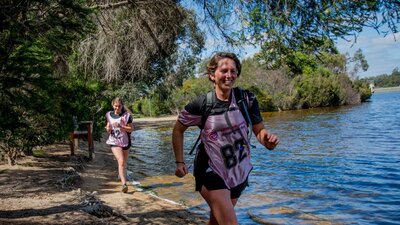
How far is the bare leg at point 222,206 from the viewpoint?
11.2 feet

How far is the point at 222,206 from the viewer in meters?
3.43

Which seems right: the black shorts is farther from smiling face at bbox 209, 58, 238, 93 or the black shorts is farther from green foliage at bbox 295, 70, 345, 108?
green foliage at bbox 295, 70, 345, 108

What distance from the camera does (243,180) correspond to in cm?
367

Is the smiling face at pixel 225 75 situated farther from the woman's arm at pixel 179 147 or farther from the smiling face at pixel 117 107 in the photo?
the smiling face at pixel 117 107

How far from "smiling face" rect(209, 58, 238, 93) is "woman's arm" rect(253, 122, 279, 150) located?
0.47 metres

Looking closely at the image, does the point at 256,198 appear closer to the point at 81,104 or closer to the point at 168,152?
the point at 81,104

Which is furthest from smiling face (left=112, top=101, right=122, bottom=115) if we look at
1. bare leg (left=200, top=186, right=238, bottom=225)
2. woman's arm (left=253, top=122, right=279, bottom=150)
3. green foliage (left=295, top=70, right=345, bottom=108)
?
green foliage (left=295, top=70, right=345, bottom=108)

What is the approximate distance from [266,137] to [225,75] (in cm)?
67

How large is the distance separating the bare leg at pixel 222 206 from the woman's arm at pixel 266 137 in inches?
21.7

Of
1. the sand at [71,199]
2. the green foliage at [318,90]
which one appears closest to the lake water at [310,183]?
the sand at [71,199]

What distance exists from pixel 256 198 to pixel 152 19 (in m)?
4.25

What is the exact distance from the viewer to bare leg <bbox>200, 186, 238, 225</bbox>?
134 inches

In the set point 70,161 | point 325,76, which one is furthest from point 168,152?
point 325,76

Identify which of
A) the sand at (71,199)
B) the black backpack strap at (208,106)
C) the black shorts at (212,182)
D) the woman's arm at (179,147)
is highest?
the black backpack strap at (208,106)
